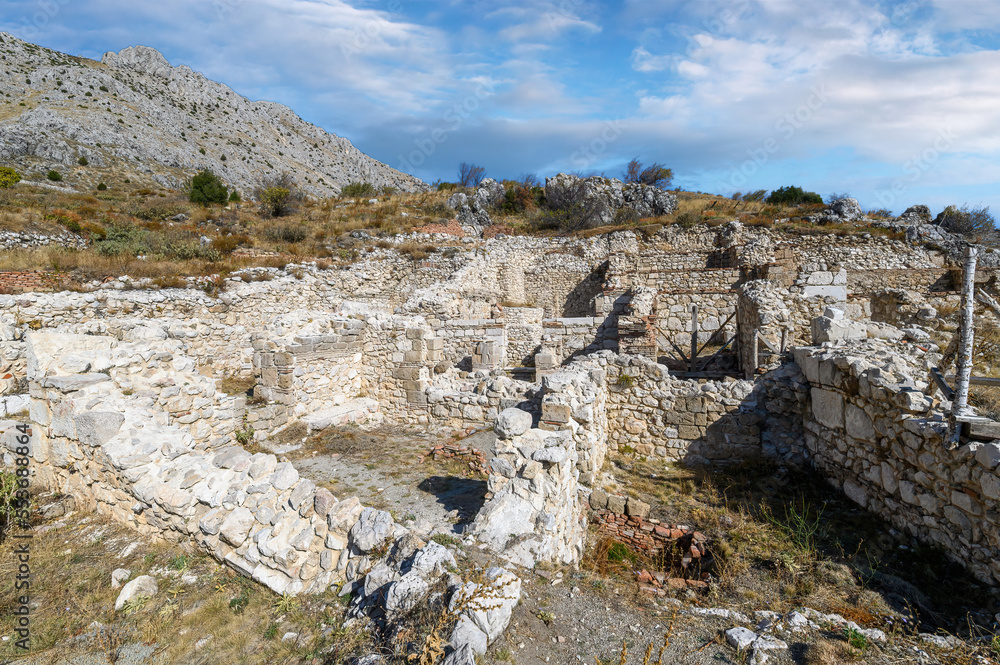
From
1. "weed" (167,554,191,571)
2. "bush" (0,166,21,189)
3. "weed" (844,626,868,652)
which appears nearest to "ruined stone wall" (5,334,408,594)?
"weed" (167,554,191,571)

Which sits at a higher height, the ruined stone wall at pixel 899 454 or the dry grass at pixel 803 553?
the ruined stone wall at pixel 899 454

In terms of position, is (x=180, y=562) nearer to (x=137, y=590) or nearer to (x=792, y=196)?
(x=137, y=590)

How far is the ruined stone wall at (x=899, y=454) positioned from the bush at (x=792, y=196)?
35.2 m

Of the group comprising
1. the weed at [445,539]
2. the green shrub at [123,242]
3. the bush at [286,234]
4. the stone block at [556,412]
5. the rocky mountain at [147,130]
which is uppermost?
the rocky mountain at [147,130]

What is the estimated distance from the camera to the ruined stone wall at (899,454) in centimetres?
354

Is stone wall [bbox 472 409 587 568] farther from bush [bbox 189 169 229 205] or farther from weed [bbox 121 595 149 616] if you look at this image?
bush [bbox 189 169 229 205]

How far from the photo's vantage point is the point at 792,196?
1388 inches

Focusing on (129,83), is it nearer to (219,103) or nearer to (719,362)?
(219,103)

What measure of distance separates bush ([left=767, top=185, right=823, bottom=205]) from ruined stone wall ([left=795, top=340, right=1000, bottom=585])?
3515 cm

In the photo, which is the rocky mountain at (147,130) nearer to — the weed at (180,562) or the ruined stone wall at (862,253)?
the weed at (180,562)

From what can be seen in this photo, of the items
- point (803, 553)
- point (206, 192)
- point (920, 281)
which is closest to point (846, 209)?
point (920, 281)

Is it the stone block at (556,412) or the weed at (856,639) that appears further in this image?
the stone block at (556,412)

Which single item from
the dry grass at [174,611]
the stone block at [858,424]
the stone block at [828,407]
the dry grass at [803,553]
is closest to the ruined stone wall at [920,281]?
the stone block at [828,407]

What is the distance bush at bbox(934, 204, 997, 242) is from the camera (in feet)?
74.9
